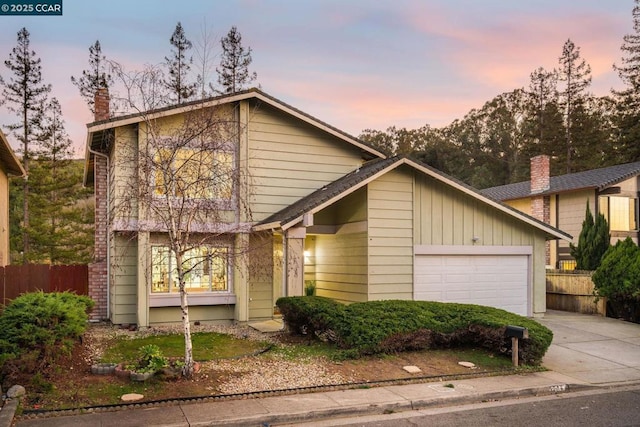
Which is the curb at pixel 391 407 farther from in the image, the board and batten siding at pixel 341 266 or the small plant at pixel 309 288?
the small plant at pixel 309 288

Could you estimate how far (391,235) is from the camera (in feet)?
45.5

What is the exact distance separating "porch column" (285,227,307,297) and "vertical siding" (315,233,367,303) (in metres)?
1.54

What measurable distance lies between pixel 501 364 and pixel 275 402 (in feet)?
15.3

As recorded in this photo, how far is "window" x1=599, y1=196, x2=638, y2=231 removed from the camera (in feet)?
74.8

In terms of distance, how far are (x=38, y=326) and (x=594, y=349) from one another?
36.5 feet

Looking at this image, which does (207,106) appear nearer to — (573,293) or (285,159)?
(285,159)

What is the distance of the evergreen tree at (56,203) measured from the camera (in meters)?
29.3

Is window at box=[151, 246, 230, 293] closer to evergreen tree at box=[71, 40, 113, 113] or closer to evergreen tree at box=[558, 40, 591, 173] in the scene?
evergreen tree at box=[71, 40, 113, 113]

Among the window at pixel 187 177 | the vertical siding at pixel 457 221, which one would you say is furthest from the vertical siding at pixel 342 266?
the window at pixel 187 177

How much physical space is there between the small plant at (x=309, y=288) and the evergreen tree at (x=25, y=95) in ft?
68.5

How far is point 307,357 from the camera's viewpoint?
10062 millimetres

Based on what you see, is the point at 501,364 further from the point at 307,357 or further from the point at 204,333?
the point at 204,333

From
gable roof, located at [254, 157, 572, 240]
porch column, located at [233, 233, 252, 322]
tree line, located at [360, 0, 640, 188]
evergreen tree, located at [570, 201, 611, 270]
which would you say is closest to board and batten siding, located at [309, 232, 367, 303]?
gable roof, located at [254, 157, 572, 240]

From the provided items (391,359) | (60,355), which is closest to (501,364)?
(391,359)
